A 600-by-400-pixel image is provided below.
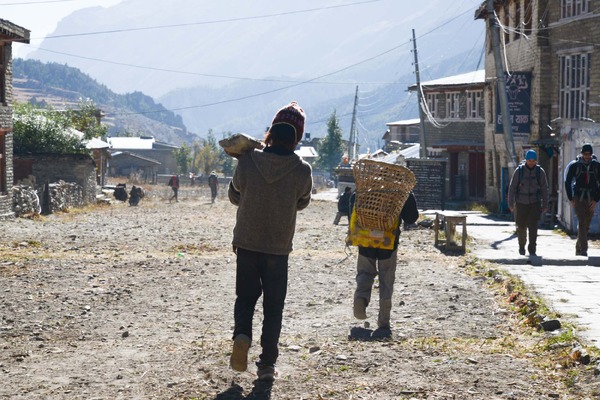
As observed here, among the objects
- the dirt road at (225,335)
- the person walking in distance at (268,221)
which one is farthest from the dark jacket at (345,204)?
the person walking in distance at (268,221)

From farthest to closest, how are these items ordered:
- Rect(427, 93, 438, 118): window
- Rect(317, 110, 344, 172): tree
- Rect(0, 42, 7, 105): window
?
Rect(317, 110, 344, 172): tree < Rect(427, 93, 438, 118): window < Rect(0, 42, 7, 105): window

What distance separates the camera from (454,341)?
28.7 feet

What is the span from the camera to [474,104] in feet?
159

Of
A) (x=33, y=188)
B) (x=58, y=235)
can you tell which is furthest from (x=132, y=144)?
(x=58, y=235)

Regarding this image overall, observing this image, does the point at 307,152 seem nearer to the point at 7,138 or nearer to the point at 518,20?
the point at 518,20

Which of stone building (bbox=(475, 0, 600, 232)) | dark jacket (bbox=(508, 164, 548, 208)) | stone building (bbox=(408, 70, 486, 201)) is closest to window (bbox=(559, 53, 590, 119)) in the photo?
stone building (bbox=(475, 0, 600, 232))

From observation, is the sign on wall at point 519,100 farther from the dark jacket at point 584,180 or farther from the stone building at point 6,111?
the dark jacket at point 584,180

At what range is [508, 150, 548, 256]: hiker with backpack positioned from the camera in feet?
50.0

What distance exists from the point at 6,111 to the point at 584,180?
68.5 feet

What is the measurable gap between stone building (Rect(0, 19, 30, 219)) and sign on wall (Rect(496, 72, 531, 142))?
15.4 m

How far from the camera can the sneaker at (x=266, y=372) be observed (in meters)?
6.93

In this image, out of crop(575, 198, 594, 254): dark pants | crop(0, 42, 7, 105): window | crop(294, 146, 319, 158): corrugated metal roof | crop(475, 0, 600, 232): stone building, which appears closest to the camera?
crop(575, 198, 594, 254): dark pants

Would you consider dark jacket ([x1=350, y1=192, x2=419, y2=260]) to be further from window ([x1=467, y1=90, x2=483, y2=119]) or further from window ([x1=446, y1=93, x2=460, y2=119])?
window ([x1=446, y1=93, x2=460, y2=119])

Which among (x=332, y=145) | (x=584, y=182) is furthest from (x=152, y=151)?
(x=584, y=182)
